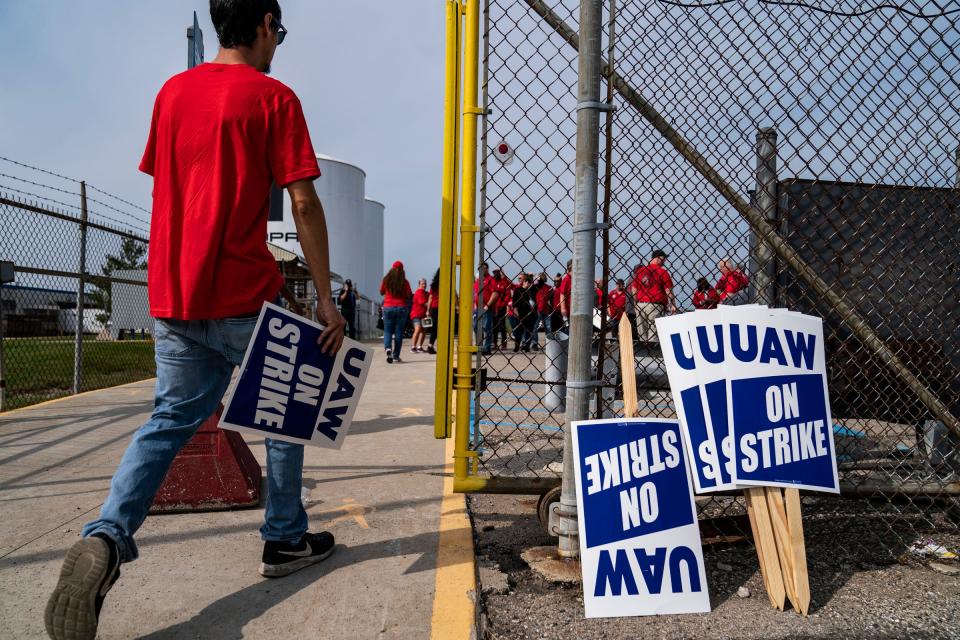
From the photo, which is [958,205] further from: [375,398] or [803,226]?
[375,398]

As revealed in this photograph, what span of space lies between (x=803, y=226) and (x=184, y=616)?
10.0 feet

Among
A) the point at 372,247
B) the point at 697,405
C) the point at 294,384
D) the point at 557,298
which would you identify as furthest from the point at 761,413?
the point at 372,247

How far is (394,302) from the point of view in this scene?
432 inches

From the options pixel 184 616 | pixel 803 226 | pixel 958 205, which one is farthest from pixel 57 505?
pixel 958 205

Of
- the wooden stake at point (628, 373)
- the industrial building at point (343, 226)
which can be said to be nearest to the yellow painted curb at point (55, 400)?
the wooden stake at point (628, 373)

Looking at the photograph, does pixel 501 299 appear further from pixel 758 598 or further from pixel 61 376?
pixel 61 376

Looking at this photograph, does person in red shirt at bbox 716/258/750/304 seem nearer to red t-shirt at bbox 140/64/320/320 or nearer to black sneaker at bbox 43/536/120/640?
red t-shirt at bbox 140/64/320/320

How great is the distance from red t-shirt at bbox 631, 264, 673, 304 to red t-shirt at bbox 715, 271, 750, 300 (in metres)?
0.26

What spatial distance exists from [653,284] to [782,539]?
1.29 metres

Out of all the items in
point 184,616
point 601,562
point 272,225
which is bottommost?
point 184,616

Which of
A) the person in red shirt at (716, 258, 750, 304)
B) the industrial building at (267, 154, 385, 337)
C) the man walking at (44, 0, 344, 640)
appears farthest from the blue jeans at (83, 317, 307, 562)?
the industrial building at (267, 154, 385, 337)

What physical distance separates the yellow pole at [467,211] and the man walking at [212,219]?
0.57 m

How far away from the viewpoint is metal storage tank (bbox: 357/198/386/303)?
32812 mm

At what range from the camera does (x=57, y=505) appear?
10.4ft
